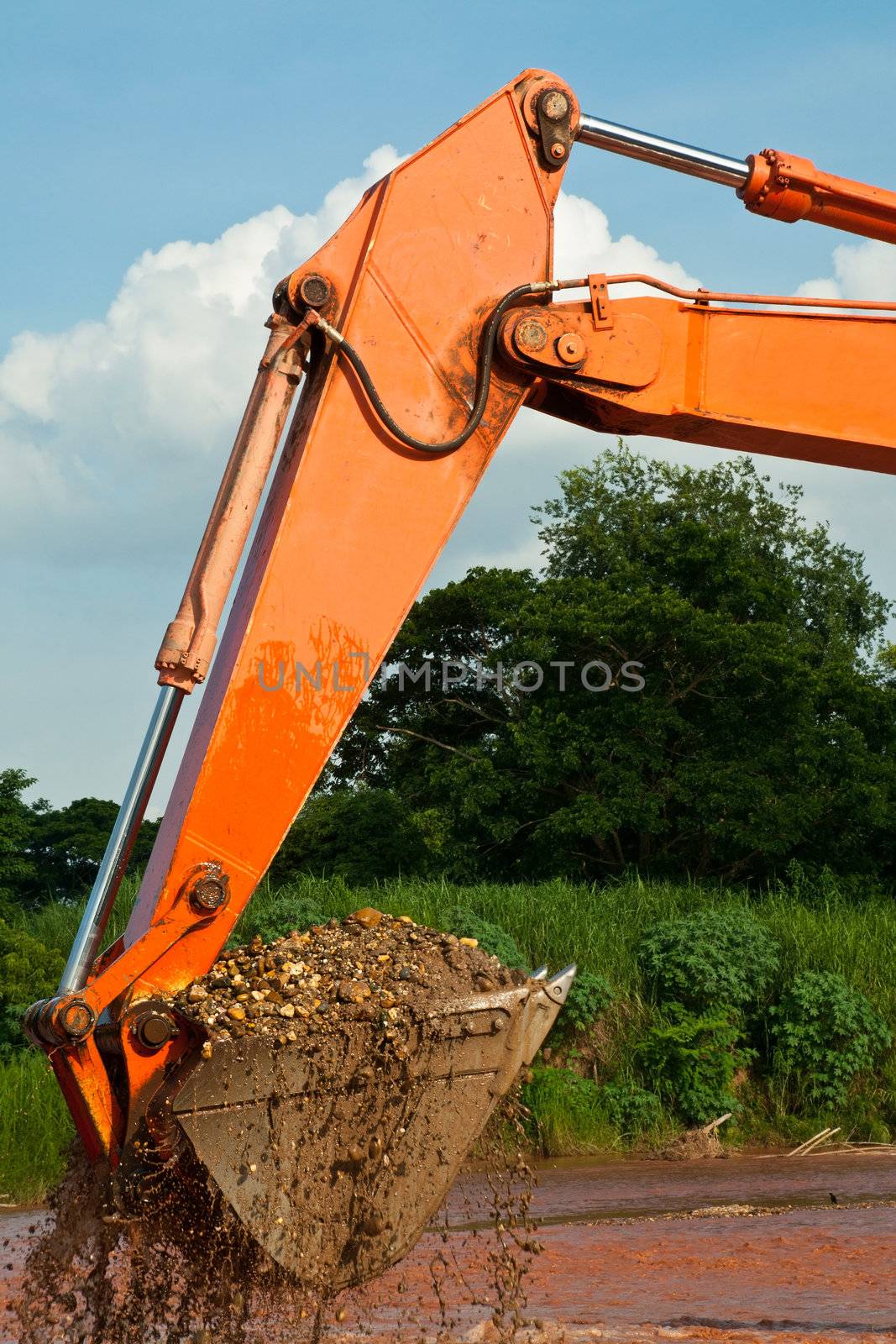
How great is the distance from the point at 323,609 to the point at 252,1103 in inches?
48.7

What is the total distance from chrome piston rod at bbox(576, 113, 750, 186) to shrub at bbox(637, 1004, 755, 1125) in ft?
28.2

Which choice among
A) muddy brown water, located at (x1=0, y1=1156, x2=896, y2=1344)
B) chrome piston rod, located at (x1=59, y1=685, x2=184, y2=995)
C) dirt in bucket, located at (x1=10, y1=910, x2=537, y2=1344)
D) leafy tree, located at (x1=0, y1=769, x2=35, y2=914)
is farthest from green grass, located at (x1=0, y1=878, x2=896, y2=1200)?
chrome piston rod, located at (x1=59, y1=685, x2=184, y2=995)

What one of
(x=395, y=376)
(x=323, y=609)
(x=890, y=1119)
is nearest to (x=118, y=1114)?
(x=323, y=609)

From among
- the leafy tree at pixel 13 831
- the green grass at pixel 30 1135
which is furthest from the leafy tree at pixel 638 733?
the green grass at pixel 30 1135

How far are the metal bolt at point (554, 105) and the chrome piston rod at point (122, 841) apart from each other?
1.97m

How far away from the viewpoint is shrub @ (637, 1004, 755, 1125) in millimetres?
11180

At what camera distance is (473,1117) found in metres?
3.41

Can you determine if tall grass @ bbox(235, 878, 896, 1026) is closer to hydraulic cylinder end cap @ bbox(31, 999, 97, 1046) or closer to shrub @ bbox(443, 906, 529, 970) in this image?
shrub @ bbox(443, 906, 529, 970)

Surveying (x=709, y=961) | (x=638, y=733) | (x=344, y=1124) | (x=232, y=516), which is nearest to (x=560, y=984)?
(x=344, y=1124)

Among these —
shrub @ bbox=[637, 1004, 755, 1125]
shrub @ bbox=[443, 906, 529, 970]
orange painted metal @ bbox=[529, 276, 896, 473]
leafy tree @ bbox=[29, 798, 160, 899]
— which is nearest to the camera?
orange painted metal @ bbox=[529, 276, 896, 473]

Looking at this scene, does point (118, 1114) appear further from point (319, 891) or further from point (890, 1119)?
point (319, 891)

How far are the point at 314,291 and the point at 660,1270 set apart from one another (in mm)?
4614

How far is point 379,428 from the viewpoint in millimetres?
3686

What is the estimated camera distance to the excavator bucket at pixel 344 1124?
10.6ft
